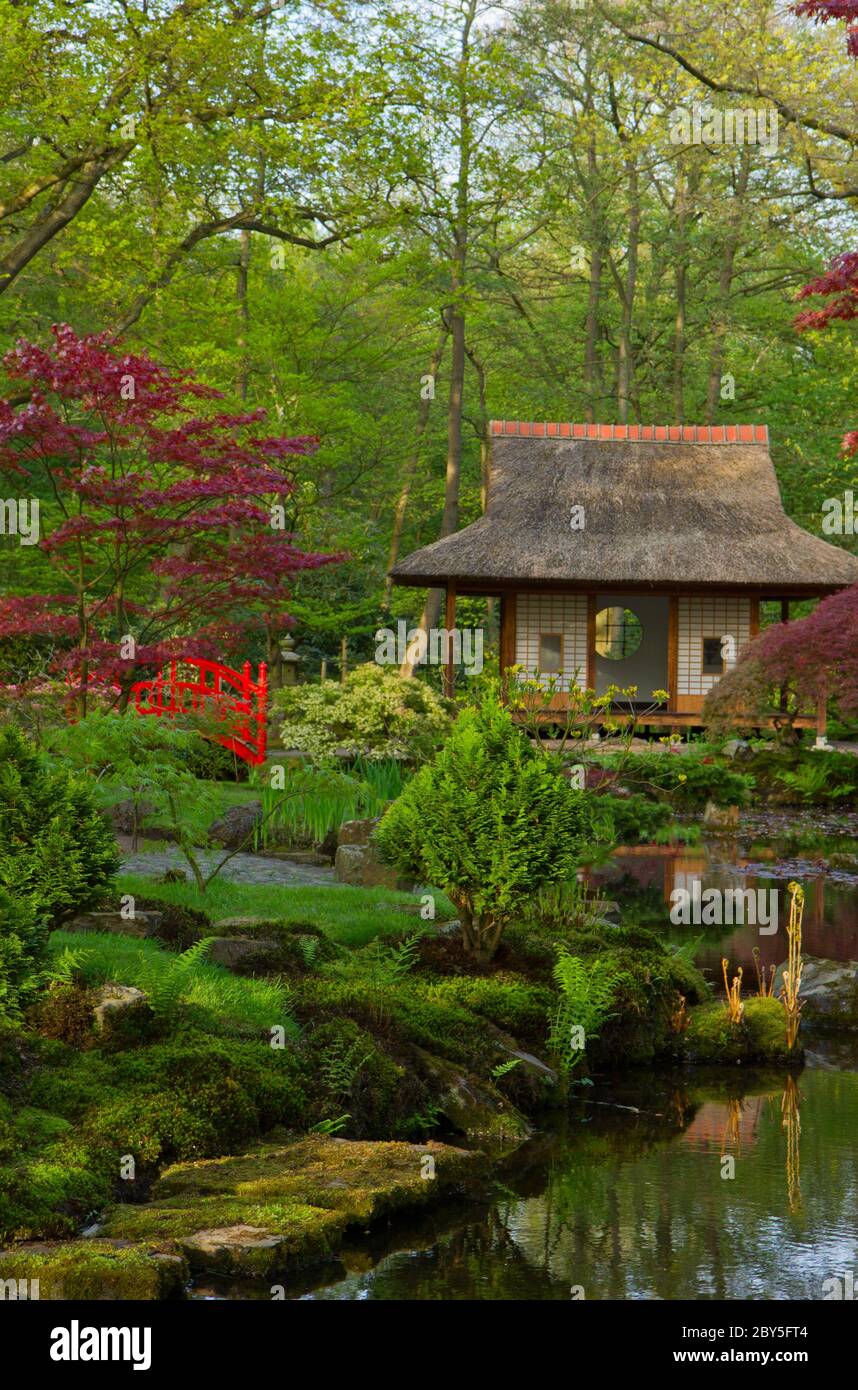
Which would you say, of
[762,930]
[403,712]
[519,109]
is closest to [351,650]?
[519,109]

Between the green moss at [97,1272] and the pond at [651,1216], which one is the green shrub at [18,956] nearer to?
the green moss at [97,1272]

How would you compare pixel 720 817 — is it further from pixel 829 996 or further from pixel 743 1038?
pixel 743 1038

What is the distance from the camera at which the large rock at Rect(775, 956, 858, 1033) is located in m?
8.70

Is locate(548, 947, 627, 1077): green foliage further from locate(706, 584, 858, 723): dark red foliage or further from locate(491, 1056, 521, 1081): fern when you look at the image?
locate(706, 584, 858, 723): dark red foliage

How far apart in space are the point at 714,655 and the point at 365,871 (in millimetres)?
18006

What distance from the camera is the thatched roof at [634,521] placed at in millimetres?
25234

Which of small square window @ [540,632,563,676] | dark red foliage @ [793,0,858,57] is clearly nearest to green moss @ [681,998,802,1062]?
dark red foliage @ [793,0,858,57]

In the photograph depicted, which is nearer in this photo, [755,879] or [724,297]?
[755,879]

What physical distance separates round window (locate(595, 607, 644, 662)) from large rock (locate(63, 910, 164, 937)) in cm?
2379

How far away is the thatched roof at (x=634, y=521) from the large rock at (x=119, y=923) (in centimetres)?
1713

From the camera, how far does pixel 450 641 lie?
2500 centimetres

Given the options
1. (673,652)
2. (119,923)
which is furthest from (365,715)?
(673,652)

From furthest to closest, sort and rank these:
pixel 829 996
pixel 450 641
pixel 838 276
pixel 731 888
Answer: pixel 450 641
pixel 838 276
pixel 731 888
pixel 829 996
